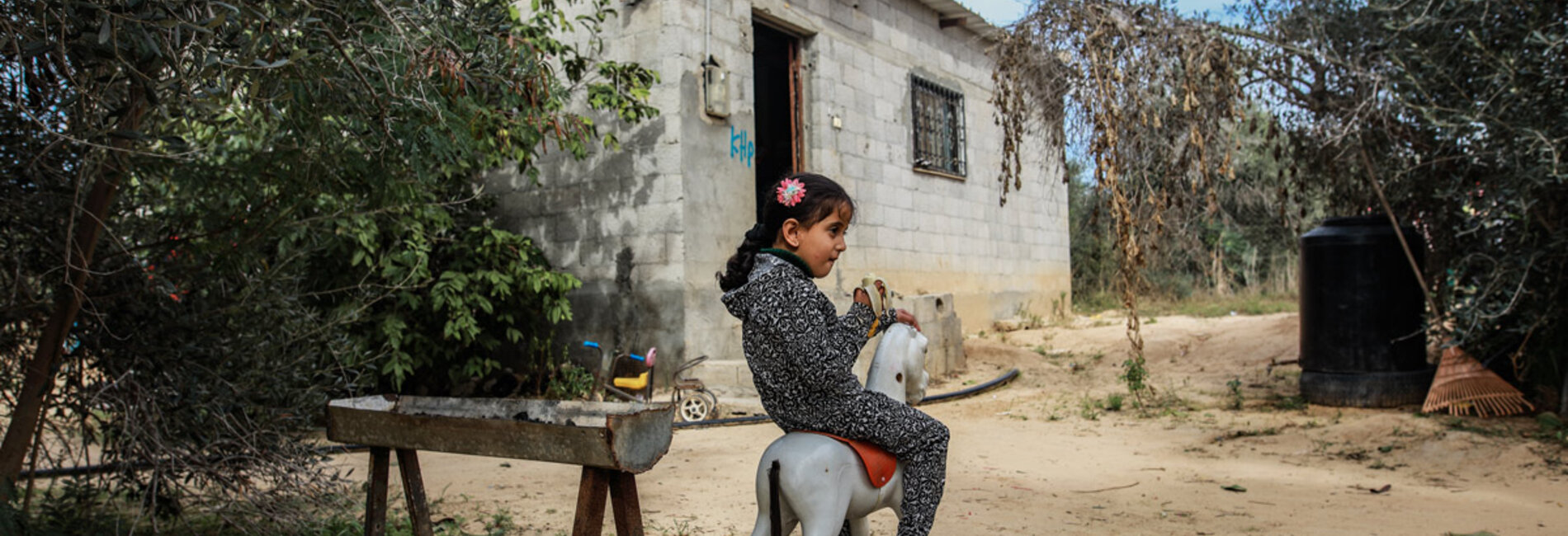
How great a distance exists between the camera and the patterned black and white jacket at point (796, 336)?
262cm

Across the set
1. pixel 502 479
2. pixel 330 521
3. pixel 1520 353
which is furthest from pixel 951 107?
pixel 330 521

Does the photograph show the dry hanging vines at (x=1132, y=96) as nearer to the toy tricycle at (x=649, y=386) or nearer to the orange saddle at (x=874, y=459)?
the toy tricycle at (x=649, y=386)

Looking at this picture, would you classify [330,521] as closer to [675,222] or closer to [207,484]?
[207,484]

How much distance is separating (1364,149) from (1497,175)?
3.04ft

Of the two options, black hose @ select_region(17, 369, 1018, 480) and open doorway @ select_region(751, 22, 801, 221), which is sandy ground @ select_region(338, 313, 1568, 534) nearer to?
black hose @ select_region(17, 369, 1018, 480)

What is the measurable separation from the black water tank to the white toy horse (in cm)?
534

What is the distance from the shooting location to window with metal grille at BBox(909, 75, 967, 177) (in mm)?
11133

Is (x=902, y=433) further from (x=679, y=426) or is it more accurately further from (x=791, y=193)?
(x=679, y=426)

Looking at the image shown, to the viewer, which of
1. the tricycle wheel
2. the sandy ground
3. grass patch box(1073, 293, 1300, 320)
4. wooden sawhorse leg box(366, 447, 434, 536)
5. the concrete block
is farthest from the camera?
grass patch box(1073, 293, 1300, 320)

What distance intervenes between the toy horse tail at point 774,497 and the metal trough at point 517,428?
31 centimetres

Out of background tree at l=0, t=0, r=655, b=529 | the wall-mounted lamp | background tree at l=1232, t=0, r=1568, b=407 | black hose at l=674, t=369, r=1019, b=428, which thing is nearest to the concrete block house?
the wall-mounted lamp

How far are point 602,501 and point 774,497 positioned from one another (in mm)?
502

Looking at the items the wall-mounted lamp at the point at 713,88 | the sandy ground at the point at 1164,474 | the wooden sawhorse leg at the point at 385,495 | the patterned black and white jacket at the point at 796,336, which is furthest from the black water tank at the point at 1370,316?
the wooden sawhorse leg at the point at 385,495

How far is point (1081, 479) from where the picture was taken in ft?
17.9
